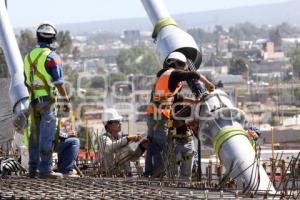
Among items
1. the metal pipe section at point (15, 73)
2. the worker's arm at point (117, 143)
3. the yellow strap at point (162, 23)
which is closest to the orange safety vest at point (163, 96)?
the worker's arm at point (117, 143)

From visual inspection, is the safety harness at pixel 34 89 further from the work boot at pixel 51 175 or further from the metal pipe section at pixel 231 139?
the metal pipe section at pixel 231 139

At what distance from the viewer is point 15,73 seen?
63.7ft

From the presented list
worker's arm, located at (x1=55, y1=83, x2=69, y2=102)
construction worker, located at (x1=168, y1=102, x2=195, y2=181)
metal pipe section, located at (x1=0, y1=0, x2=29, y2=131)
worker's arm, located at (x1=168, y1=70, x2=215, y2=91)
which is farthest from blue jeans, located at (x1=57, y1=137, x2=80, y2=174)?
metal pipe section, located at (x1=0, y1=0, x2=29, y2=131)

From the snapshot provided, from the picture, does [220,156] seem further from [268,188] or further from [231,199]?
[231,199]

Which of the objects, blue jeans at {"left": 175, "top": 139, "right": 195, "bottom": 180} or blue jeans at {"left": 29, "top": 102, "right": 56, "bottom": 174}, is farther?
blue jeans at {"left": 175, "top": 139, "right": 195, "bottom": 180}

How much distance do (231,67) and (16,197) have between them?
13877cm

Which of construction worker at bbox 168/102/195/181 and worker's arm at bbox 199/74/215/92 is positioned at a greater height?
worker's arm at bbox 199/74/215/92

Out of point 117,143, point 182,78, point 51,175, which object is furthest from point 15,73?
point 182,78

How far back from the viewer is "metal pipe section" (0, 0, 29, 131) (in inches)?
699

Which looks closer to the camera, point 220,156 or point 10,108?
point 220,156

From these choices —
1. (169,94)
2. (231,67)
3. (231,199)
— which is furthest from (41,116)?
(231,67)

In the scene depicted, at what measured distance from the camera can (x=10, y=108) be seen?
65.0 feet

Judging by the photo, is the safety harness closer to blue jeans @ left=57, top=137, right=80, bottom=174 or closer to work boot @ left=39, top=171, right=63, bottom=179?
work boot @ left=39, top=171, right=63, bottom=179

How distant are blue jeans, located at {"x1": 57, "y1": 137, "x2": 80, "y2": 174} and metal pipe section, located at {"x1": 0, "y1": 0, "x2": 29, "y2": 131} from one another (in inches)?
97.9
